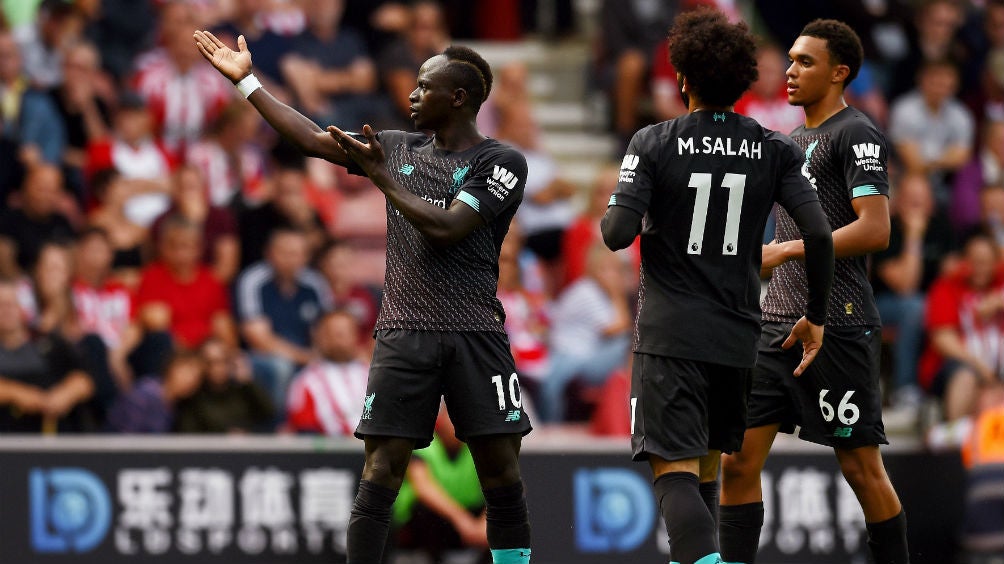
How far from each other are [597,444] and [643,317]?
4.82 meters

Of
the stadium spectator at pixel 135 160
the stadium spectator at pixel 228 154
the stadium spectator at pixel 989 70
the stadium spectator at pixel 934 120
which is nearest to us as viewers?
the stadium spectator at pixel 135 160

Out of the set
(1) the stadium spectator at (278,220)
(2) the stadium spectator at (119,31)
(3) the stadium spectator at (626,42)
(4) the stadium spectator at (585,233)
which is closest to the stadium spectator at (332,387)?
(1) the stadium spectator at (278,220)

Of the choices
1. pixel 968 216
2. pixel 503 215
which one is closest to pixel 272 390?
pixel 503 215

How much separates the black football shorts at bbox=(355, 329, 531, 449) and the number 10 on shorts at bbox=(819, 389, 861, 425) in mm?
1349

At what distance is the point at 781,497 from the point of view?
1174cm

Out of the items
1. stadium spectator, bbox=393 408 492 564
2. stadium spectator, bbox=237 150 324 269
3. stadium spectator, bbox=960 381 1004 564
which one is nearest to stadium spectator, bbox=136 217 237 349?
stadium spectator, bbox=237 150 324 269

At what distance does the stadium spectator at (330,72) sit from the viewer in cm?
1405

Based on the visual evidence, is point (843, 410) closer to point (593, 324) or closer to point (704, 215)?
point (704, 215)

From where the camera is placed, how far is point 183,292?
12.6 metres

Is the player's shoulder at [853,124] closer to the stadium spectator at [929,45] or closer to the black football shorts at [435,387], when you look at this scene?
the black football shorts at [435,387]

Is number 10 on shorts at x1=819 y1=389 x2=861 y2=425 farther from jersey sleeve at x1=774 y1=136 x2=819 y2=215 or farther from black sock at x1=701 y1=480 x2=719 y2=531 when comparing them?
jersey sleeve at x1=774 y1=136 x2=819 y2=215

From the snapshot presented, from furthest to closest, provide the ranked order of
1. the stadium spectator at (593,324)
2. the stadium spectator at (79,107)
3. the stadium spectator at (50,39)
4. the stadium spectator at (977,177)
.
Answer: the stadium spectator at (977,177), the stadium spectator at (50,39), the stadium spectator at (79,107), the stadium spectator at (593,324)

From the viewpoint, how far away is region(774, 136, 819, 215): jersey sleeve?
22.2ft

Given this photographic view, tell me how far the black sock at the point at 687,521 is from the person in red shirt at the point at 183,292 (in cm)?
645
